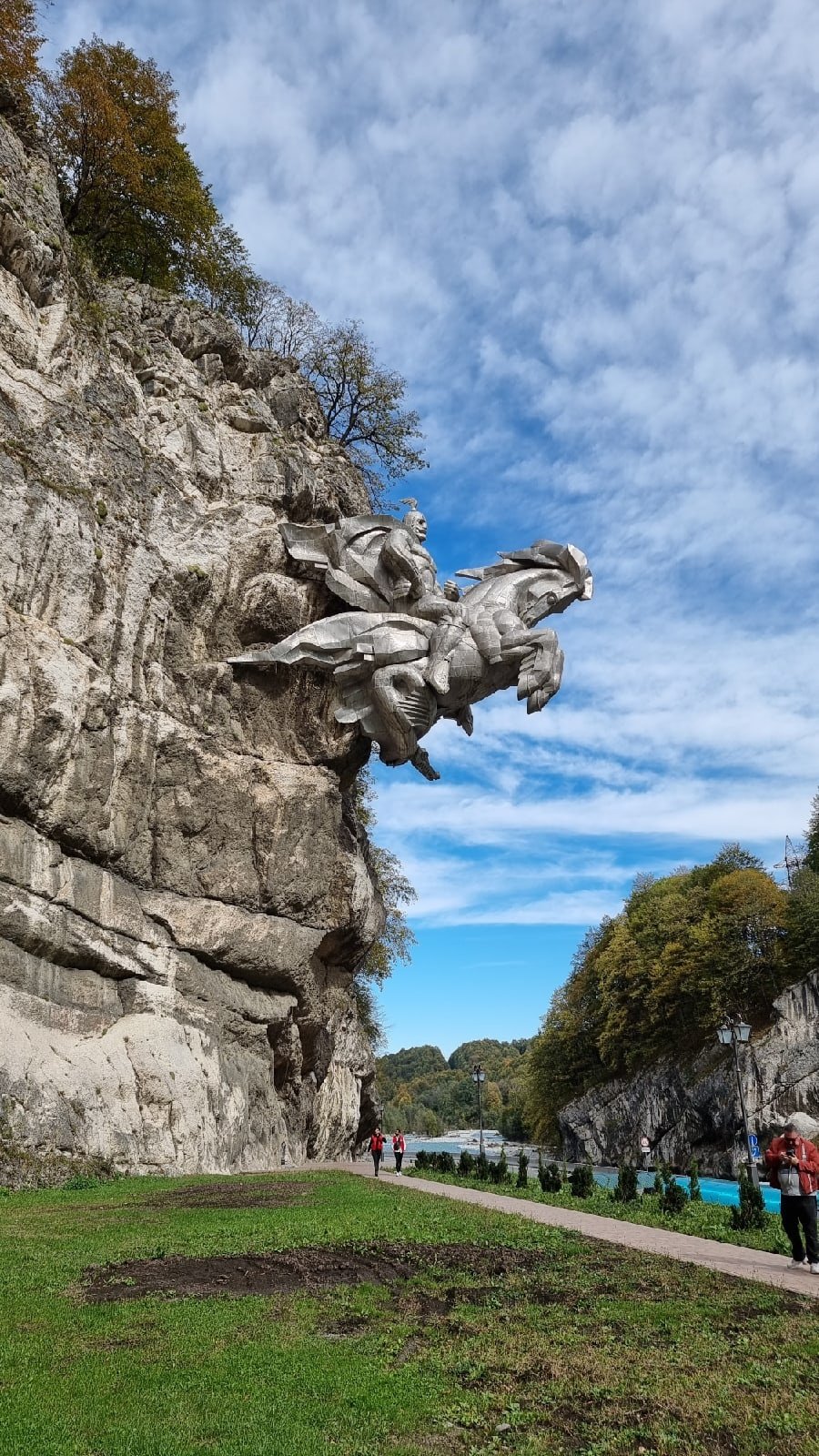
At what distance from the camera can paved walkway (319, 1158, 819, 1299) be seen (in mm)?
8461

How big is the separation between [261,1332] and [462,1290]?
213 cm

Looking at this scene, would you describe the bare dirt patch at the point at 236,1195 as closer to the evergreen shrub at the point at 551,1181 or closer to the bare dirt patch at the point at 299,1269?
the bare dirt patch at the point at 299,1269

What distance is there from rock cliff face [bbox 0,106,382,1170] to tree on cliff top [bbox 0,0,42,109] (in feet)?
7.07

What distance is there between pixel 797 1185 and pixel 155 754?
547 inches

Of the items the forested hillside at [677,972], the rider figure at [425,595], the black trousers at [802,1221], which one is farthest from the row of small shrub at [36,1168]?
the forested hillside at [677,972]

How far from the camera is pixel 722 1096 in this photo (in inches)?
1740

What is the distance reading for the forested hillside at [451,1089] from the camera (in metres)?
100

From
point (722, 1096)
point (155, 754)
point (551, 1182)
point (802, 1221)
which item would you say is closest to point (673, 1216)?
point (551, 1182)

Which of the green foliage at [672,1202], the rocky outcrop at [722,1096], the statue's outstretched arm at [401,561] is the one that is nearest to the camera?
the green foliage at [672,1202]

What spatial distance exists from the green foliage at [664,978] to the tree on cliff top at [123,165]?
39.7m

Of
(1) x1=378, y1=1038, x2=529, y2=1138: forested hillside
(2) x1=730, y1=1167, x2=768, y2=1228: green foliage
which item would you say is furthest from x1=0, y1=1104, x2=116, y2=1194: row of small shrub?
(1) x1=378, y1=1038, x2=529, y2=1138: forested hillside

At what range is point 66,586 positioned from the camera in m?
17.8

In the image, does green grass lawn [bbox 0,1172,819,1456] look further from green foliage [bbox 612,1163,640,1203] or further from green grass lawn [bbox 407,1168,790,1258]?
green foliage [bbox 612,1163,640,1203]

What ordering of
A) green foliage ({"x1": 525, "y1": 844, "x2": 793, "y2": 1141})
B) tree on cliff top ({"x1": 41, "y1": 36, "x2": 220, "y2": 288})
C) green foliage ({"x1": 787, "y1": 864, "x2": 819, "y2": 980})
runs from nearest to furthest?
tree on cliff top ({"x1": 41, "y1": 36, "x2": 220, "y2": 288}) → green foliage ({"x1": 787, "y1": 864, "x2": 819, "y2": 980}) → green foliage ({"x1": 525, "y1": 844, "x2": 793, "y2": 1141})
